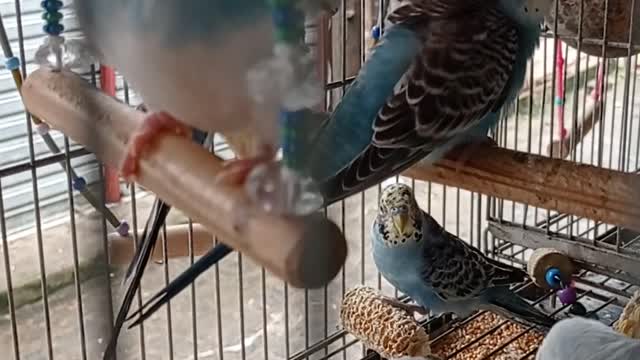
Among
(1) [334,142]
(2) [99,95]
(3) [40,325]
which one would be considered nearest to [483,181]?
(1) [334,142]

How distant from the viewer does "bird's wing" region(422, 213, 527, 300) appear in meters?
1.11

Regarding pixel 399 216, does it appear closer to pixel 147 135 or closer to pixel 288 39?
pixel 147 135

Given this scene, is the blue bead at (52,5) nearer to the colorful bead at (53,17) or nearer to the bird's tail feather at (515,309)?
the colorful bead at (53,17)

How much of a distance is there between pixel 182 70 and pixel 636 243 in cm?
111

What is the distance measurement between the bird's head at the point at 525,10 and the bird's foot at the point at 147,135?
473 millimetres

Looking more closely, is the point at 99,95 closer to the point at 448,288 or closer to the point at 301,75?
the point at 301,75

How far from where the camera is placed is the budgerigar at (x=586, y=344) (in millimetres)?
858

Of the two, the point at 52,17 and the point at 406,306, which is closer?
the point at 52,17

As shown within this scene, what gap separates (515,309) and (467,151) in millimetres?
398

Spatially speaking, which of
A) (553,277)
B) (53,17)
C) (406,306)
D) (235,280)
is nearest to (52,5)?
(53,17)

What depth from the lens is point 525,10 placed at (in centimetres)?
87

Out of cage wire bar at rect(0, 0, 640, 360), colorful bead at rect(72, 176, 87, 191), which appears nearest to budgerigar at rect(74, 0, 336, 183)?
cage wire bar at rect(0, 0, 640, 360)

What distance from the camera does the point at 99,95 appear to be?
0.53m

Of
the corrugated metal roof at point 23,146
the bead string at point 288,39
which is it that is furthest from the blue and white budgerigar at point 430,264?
the bead string at point 288,39
